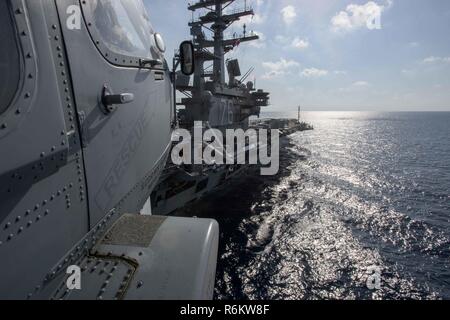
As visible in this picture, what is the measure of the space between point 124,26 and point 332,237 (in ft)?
51.1

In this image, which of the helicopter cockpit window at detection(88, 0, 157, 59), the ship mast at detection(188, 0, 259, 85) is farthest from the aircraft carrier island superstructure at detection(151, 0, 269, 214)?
the helicopter cockpit window at detection(88, 0, 157, 59)

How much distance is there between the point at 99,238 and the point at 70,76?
153 centimetres

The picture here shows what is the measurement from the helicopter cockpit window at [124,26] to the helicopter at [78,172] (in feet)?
0.07

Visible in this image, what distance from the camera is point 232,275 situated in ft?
Answer: 39.6

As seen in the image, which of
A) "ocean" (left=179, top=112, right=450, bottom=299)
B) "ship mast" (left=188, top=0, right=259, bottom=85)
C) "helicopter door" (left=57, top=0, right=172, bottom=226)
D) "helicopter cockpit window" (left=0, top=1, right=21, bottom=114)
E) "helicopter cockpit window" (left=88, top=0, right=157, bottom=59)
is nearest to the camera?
"helicopter cockpit window" (left=0, top=1, right=21, bottom=114)

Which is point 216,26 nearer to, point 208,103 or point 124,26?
point 208,103

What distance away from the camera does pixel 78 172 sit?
85.7 inches

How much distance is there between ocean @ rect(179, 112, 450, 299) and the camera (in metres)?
11.2

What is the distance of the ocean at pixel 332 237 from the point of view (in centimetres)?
1123

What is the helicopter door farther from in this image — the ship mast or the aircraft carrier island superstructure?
the ship mast

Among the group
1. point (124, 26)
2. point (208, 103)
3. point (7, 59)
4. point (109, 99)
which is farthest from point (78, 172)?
point (208, 103)

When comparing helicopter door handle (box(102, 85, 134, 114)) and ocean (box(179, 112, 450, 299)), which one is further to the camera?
ocean (box(179, 112, 450, 299))
